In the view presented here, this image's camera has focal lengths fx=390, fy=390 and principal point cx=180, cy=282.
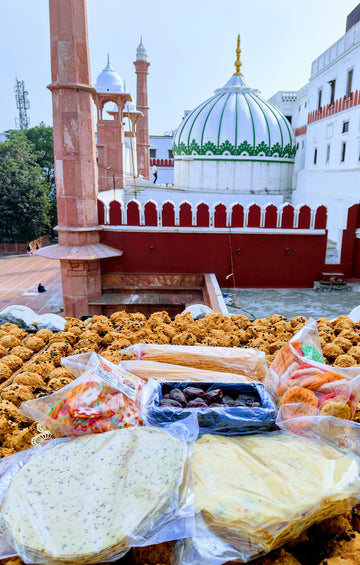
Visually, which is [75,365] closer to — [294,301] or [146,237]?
[294,301]

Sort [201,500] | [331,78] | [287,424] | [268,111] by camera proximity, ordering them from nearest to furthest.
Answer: [201,500] < [287,424] < [268,111] < [331,78]

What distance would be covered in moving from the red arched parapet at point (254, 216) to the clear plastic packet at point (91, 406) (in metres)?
6.94

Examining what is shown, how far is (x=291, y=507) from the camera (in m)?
1.32

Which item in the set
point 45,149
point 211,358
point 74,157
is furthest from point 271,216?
point 45,149

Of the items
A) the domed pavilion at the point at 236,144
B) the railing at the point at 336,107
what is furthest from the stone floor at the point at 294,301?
the railing at the point at 336,107

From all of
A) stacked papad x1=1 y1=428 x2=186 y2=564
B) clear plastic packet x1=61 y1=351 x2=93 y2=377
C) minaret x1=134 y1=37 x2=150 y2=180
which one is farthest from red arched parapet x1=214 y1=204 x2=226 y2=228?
minaret x1=134 y1=37 x2=150 y2=180

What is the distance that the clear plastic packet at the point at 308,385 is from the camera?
5.85ft

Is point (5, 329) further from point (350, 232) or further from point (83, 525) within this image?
point (350, 232)

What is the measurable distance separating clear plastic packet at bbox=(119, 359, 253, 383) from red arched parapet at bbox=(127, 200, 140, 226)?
631 cm

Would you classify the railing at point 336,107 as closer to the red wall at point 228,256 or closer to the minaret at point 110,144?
the red wall at point 228,256

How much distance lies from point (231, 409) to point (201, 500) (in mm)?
509

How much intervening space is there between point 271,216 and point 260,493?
25.0 feet

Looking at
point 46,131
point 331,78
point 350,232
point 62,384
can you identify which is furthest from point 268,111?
point 46,131

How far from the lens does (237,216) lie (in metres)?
8.48
